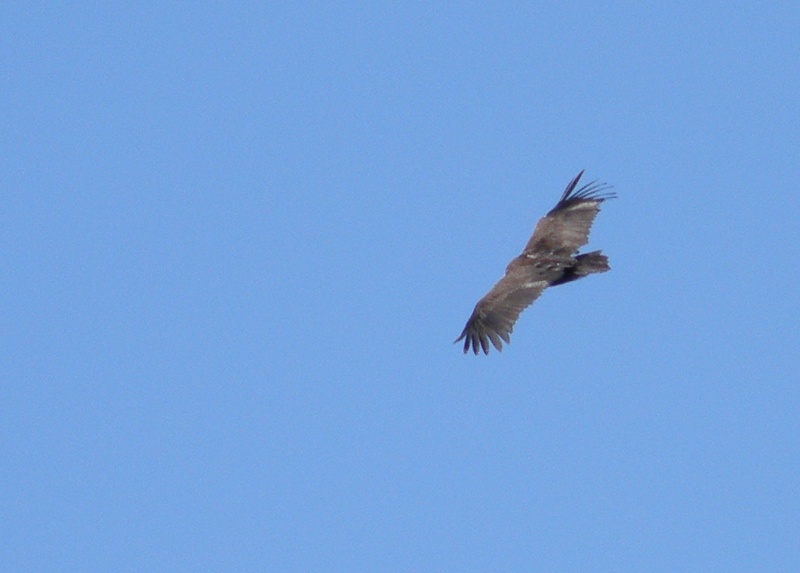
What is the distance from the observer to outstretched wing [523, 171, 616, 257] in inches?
1126

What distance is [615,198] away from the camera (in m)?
29.6

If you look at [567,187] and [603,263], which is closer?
[603,263]

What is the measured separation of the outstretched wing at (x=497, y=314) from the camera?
88.1 feet

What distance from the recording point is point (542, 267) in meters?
28.0

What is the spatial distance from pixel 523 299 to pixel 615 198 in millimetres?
3595

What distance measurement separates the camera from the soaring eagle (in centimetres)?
2695

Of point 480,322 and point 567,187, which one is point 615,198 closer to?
point 567,187

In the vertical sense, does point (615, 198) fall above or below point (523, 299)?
above

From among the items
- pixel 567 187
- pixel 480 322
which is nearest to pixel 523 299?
pixel 480 322

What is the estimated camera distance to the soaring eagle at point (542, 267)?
2695 centimetres

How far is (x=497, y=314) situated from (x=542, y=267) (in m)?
1.55

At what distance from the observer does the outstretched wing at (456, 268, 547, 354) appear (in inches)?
1057

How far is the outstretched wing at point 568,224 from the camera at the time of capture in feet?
93.8

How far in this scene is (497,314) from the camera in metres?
27.0
